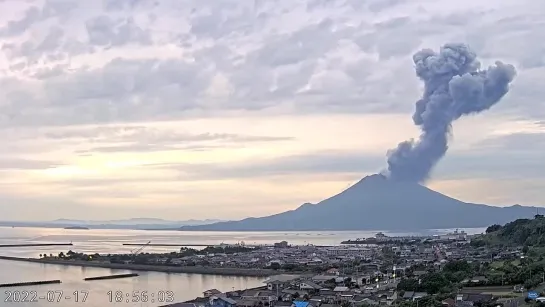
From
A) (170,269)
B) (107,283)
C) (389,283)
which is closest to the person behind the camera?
(389,283)

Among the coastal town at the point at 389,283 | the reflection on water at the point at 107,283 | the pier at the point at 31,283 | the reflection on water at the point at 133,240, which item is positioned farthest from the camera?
the reflection on water at the point at 133,240

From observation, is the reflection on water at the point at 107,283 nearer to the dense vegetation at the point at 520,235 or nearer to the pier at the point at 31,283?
the pier at the point at 31,283

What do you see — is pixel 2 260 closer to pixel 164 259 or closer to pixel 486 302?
pixel 164 259

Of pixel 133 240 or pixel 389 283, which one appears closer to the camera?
pixel 389 283

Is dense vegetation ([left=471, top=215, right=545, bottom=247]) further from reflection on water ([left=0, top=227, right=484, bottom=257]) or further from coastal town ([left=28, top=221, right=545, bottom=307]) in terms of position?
reflection on water ([left=0, top=227, right=484, bottom=257])

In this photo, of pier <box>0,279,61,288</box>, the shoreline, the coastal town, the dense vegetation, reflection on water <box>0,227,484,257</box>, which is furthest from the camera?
reflection on water <box>0,227,484,257</box>

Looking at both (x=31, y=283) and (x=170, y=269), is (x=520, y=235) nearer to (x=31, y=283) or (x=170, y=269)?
(x=170, y=269)

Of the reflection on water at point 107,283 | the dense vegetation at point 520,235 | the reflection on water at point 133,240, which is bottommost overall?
the reflection on water at point 107,283

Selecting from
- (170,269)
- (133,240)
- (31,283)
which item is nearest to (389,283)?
(31,283)

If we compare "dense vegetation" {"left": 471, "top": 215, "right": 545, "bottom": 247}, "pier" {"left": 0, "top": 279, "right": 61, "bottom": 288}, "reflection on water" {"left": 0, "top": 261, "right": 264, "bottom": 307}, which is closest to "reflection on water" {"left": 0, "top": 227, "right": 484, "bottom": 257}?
"reflection on water" {"left": 0, "top": 261, "right": 264, "bottom": 307}

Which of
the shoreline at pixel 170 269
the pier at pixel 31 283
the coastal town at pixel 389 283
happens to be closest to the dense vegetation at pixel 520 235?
the coastal town at pixel 389 283

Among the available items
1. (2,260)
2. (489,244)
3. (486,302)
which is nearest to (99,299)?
(486,302)
